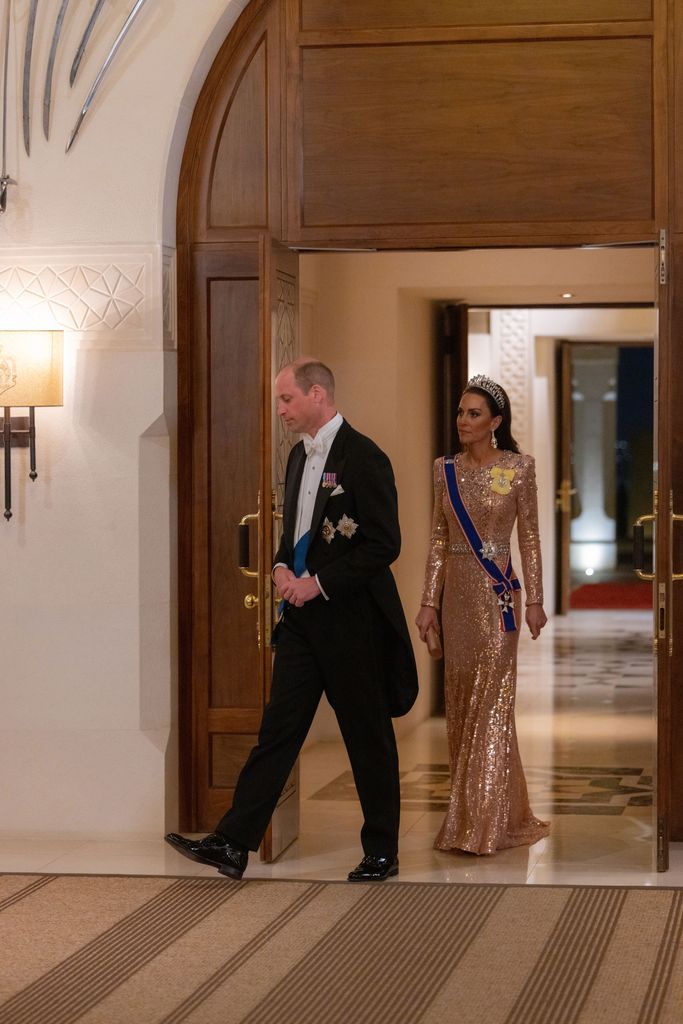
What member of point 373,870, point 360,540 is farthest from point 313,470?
point 373,870

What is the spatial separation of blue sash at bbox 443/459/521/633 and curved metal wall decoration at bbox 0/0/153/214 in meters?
1.94

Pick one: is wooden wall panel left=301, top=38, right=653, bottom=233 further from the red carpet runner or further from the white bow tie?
the red carpet runner

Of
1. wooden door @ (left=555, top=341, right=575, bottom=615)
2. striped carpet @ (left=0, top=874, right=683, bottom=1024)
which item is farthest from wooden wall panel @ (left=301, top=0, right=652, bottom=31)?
wooden door @ (left=555, top=341, right=575, bottom=615)

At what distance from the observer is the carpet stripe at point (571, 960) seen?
3.70 m

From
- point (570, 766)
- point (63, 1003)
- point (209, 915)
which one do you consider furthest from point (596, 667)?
point (63, 1003)

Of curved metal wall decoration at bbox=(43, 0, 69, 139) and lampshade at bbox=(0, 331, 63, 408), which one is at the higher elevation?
curved metal wall decoration at bbox=(43, 0, 69, 139)

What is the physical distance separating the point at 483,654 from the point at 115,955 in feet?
6.10

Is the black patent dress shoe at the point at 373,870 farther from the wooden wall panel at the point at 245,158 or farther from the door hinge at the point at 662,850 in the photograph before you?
the wooden wall panel at the point at 245,158

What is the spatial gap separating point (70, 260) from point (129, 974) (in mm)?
2770

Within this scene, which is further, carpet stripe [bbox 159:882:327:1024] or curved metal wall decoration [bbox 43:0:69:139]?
curved metal wall decoration [bbox 43:0:69:139]

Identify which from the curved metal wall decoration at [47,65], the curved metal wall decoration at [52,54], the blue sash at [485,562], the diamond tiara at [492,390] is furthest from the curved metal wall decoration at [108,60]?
the blue sash at [485,562]

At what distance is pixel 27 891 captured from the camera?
15.9 ft

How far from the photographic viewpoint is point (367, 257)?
8.12 meters

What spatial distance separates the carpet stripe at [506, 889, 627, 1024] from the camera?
12.1ft
